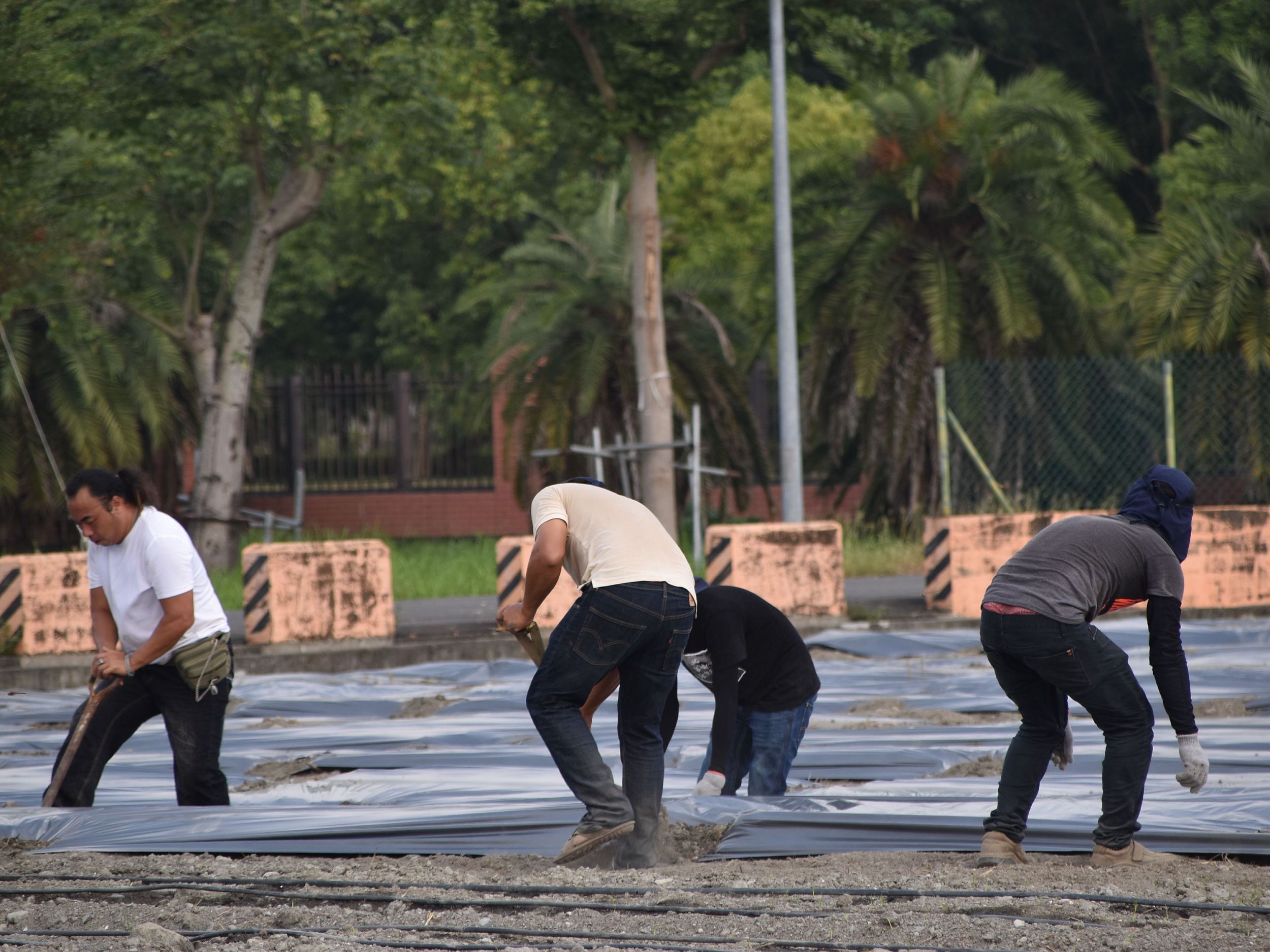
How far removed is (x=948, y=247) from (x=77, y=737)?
46.7ft

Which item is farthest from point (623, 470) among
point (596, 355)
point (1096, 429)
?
point (1096, 429)

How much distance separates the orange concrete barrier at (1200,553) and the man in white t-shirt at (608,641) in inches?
309

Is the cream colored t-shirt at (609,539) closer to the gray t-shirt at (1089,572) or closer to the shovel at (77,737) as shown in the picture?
the gray t-shirt at (1089,572)

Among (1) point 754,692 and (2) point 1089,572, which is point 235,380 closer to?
(1) point 754,692

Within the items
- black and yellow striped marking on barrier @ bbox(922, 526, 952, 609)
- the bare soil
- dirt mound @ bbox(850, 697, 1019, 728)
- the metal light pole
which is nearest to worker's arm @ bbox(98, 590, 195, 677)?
the bare soil

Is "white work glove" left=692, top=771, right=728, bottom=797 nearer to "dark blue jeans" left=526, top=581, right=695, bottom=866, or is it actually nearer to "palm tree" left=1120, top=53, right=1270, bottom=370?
"dark blue jeans" left=526, top=581, right=695, bottom=866

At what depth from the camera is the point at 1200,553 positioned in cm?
1222

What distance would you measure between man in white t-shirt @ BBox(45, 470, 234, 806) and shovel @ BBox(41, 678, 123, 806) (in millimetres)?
18

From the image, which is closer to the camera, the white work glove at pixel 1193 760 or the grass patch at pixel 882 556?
the white work glove at pixel 1193 760

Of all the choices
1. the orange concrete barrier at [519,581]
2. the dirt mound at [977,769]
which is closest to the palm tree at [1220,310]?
the orange concrete barrier at [519,581]

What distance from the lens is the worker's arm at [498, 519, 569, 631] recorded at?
4.49 metres

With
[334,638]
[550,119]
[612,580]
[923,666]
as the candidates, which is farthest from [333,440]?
[612,580]

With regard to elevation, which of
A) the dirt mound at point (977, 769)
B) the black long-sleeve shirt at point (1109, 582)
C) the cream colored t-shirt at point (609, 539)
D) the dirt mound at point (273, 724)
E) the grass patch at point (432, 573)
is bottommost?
the dirt mound at point (273, 724)

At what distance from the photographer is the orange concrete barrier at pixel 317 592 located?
441 inches
